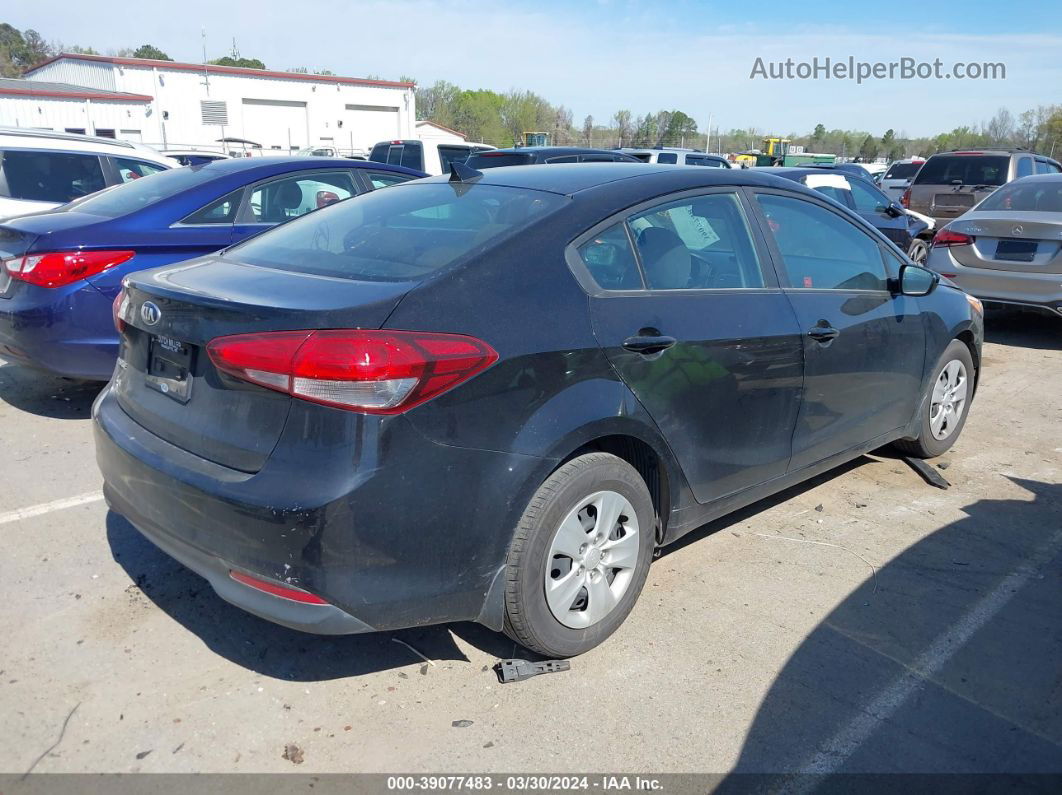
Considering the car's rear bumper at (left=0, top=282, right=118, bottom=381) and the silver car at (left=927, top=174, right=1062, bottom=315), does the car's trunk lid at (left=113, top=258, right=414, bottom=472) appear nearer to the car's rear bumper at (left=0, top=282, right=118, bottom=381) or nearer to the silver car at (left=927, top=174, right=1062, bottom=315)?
the car's rear bumper at (left=0, top=282, right=118, bottom=381)

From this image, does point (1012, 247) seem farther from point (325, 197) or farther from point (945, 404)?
point (325, 197)

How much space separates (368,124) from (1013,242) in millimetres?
44084

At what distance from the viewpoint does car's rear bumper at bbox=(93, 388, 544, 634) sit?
246 centimetres

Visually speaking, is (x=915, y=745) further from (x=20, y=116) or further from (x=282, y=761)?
(x=20, y=116)

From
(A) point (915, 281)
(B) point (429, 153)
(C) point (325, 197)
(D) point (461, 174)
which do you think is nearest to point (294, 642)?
(D) point (461, 174)

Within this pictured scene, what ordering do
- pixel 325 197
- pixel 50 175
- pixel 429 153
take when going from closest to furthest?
pixel 325 197 → pixel 50 175 → pixel 429 153

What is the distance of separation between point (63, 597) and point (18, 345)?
2400 millimetres

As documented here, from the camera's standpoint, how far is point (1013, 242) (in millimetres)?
8344

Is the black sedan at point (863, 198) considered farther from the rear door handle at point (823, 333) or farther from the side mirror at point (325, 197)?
the rear door handle at point (823, 333)

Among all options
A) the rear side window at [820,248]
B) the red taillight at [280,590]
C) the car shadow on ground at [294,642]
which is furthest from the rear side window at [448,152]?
the red taillight at [280,590]

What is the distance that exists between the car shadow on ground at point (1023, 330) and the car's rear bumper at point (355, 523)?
7829mm

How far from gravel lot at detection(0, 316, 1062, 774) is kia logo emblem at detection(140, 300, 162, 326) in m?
1.20

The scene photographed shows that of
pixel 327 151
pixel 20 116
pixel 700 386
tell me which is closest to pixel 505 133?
pixel 20 116

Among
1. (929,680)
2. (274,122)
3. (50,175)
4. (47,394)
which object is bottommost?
(929,680)
